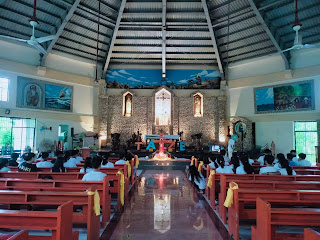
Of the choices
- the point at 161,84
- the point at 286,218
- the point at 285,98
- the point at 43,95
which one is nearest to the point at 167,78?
the point at 161,84

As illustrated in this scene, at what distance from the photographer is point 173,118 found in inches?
778

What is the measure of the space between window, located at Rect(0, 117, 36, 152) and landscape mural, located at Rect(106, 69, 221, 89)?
721 centimetres

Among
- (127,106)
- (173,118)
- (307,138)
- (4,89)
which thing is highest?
(4,89)

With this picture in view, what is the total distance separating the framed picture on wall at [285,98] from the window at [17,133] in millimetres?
15299

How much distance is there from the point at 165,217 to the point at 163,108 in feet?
49.7

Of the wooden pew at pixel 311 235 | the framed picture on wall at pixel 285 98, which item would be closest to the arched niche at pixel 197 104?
the framed picture on wall at pixel 285 98

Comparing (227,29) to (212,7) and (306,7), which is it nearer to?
(212,7)

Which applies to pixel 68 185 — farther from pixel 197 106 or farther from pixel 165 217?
pixel 197 106

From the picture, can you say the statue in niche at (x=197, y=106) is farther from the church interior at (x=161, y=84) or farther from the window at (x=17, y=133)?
the window at (x=17, y=133)

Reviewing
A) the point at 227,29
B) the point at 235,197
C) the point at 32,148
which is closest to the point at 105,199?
the point at 235,197

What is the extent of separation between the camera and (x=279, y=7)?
45.9 feet

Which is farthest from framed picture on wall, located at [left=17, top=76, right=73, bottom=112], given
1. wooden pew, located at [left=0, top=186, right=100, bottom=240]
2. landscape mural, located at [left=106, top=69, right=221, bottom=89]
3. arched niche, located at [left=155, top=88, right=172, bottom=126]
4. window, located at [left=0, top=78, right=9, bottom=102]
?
wooden pew, located at [left=0, top=186, right=100, bottom=240]

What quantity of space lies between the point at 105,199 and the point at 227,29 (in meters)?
15.6

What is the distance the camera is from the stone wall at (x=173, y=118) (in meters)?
19.5
